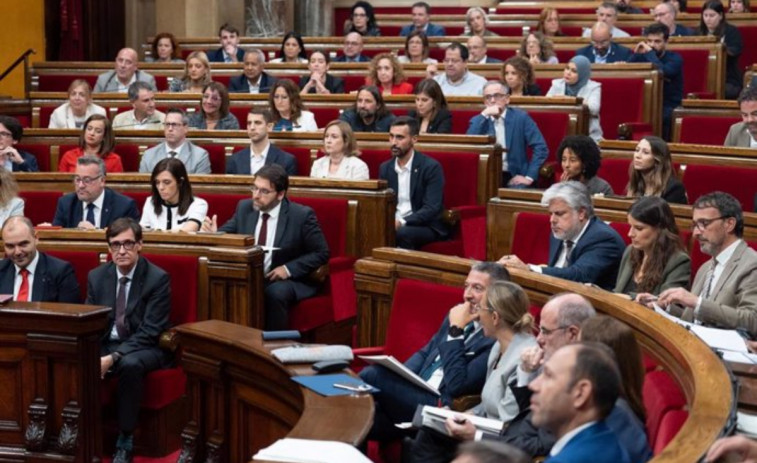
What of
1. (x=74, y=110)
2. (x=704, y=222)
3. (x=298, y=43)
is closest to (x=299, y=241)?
(x=704, y=222)

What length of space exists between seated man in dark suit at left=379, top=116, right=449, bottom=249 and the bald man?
2556mm

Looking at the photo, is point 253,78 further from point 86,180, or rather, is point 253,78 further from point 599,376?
point 599,376

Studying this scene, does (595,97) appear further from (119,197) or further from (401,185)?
(119,197)

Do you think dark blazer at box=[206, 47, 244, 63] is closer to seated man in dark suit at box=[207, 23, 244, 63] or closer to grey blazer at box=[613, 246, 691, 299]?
seated man in dark suit at box=[207, 23, 244, 63]

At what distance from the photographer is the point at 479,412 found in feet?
11.0

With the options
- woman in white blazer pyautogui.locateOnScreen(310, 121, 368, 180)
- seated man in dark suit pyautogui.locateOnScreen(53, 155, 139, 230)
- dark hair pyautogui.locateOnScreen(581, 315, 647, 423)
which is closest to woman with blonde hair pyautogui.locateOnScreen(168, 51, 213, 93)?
woman in white blazer pyautogui.locateOnScreen(310, 121, 368, 180)

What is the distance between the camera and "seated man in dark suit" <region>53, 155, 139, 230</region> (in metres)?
5.34

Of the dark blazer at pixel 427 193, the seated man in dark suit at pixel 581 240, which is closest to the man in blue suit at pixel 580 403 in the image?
the seated man in dark suit at pixel 581 240

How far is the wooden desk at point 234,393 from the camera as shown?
11.6 ft

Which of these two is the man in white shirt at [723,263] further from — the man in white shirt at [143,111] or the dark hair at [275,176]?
the man in white shirt at [143,111]

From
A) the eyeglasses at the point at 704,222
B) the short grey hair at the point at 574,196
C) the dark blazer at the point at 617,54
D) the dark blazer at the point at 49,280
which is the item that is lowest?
the dark blazer at the point at 49,280

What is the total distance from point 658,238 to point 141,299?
1798mm

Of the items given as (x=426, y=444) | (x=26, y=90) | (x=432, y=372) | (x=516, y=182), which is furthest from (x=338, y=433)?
(x=26, y=90)

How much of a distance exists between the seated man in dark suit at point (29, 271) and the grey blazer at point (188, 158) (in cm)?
162
